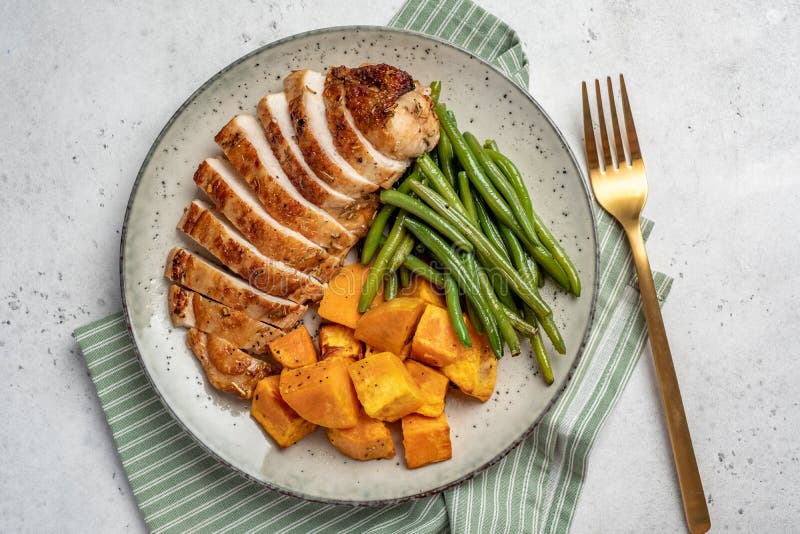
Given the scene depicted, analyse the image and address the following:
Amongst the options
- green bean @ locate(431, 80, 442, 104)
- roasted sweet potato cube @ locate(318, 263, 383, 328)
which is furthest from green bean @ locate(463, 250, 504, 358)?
green bean @ locate(431, 80, 442, 104)

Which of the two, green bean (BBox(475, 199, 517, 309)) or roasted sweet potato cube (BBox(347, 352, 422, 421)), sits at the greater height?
green bean (BBox(475, 199, 517, 309))

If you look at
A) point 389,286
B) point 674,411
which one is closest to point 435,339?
point 389,286

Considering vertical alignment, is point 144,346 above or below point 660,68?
below

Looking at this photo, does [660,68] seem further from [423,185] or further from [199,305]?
[199,305]

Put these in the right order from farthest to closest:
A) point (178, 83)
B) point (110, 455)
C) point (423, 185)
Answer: point (178, 83), point (110, 455), point (423, 185)

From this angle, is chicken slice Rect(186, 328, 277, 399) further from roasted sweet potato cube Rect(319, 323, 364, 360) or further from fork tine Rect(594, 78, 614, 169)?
fork tine Rect(594, 78, 614, 169)

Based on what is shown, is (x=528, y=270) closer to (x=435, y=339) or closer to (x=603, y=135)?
(x=435, y=339)

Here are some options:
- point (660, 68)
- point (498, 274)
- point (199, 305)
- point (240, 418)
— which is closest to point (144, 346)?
point (199, 305)

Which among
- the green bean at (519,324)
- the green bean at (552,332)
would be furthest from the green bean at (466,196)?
the green bean at (552,332)
